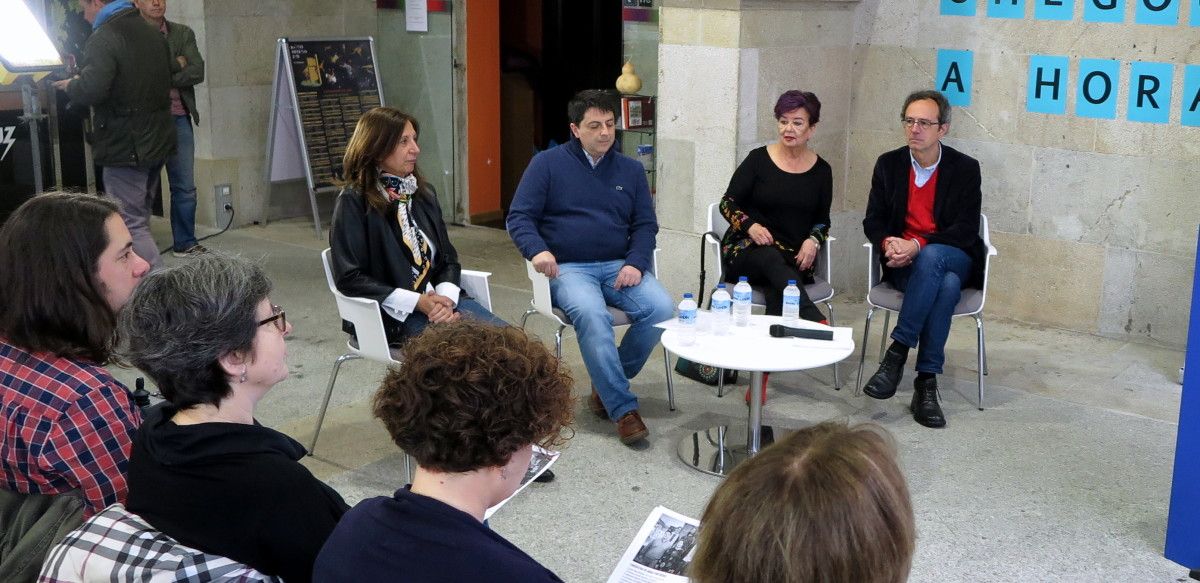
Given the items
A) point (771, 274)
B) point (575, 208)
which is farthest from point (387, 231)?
point (771, 274)

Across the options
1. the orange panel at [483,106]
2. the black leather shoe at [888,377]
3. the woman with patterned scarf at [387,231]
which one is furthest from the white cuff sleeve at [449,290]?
the orange panel at [483,106]

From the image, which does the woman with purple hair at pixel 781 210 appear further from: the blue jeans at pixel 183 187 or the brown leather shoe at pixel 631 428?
the blue jeans at pixel 183 187

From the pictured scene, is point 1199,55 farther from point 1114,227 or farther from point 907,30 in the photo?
point 907,30

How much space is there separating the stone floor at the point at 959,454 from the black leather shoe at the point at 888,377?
6 centimetres

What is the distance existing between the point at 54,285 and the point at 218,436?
0.62 meters

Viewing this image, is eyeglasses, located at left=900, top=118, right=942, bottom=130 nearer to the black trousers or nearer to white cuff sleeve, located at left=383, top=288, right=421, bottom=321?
the black trousers

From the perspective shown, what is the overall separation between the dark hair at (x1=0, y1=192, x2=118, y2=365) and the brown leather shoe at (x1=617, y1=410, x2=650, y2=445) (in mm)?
2148

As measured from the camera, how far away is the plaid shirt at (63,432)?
224cm

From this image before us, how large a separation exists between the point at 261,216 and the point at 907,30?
4.30 meters

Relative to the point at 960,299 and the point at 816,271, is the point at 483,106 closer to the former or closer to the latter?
the point at 816,271

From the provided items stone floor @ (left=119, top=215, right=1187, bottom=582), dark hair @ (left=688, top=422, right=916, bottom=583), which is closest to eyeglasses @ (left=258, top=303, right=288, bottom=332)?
dark hair @ (left=688, top=422, right=916, bottom=583)

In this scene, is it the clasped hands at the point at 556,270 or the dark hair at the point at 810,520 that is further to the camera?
the clasped hands at the point at 556,270

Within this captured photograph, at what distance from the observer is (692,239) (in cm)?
593

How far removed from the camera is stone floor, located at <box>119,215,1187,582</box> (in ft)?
11.6
